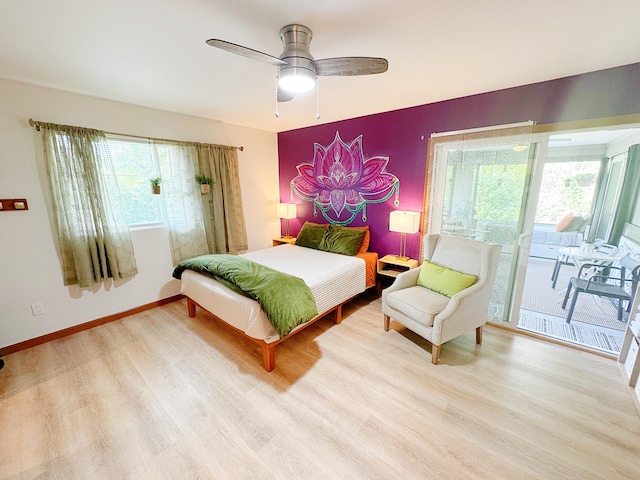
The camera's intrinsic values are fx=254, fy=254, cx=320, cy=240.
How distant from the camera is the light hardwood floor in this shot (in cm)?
141

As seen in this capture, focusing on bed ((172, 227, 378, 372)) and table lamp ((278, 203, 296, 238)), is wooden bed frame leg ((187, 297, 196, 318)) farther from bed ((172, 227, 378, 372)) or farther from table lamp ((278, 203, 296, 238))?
table lamp ((278, 203, 296, 238))

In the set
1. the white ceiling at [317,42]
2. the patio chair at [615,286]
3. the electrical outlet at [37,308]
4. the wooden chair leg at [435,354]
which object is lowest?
the wooden chair leg at [435,354]

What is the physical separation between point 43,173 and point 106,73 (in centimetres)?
117

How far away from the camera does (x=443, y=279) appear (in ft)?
8.10

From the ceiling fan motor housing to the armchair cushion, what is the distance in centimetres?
198

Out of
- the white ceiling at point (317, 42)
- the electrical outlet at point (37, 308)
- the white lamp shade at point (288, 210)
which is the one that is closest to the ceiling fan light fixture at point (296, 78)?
the white ceiling at point (317, 42)

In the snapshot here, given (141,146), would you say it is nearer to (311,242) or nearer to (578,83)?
(311,242)

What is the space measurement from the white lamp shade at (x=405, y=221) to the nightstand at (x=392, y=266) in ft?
1.31

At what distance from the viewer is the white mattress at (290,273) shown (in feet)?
6.79

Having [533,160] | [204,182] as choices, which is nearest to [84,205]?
[204,182]

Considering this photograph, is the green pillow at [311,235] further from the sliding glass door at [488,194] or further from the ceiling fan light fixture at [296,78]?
the ceiling fan light fixture at [296,78]

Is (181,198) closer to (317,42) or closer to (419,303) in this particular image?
(317,42)

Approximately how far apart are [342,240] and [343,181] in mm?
936

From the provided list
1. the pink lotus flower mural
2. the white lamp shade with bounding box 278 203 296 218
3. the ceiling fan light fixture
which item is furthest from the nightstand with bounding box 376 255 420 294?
the ceiling fan light fixture
